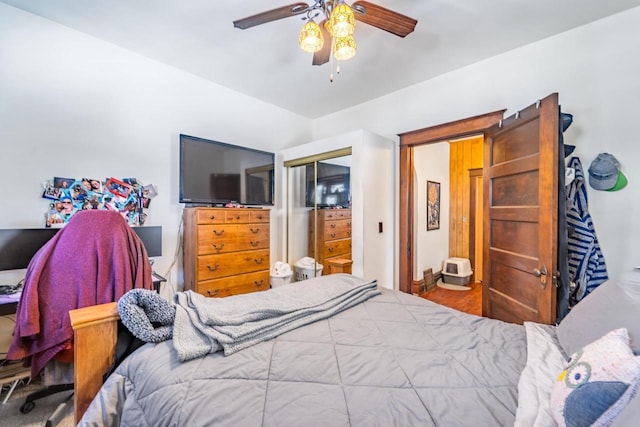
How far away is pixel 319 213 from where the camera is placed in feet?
10.9

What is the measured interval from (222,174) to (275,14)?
5.47ft

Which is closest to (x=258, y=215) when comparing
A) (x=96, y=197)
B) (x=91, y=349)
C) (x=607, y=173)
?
(x=96, y=197)

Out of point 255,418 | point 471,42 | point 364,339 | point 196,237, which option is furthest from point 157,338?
point 471,42

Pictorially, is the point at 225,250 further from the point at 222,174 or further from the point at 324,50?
the point at 324,50

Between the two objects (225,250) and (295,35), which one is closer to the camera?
(295,35)

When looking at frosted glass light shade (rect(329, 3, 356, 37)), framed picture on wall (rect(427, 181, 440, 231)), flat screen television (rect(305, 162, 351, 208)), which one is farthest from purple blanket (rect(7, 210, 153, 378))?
framed picture on wall (rect(427, 181, 440, 231))

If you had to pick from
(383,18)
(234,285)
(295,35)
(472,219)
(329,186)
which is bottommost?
(234,285)

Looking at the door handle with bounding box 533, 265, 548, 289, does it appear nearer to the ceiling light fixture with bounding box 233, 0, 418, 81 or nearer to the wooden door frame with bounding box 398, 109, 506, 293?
the wooden door frame with bounding box 398, 109, 506, 293

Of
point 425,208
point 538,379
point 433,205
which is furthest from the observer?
point 433,205

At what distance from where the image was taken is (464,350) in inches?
38.8

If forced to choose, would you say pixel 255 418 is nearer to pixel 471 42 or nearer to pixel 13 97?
pixel 13 97

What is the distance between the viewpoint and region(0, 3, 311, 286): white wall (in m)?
1.88

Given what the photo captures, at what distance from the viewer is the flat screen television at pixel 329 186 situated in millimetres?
3027

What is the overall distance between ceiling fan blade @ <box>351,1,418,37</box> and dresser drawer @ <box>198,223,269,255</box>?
201 cm
